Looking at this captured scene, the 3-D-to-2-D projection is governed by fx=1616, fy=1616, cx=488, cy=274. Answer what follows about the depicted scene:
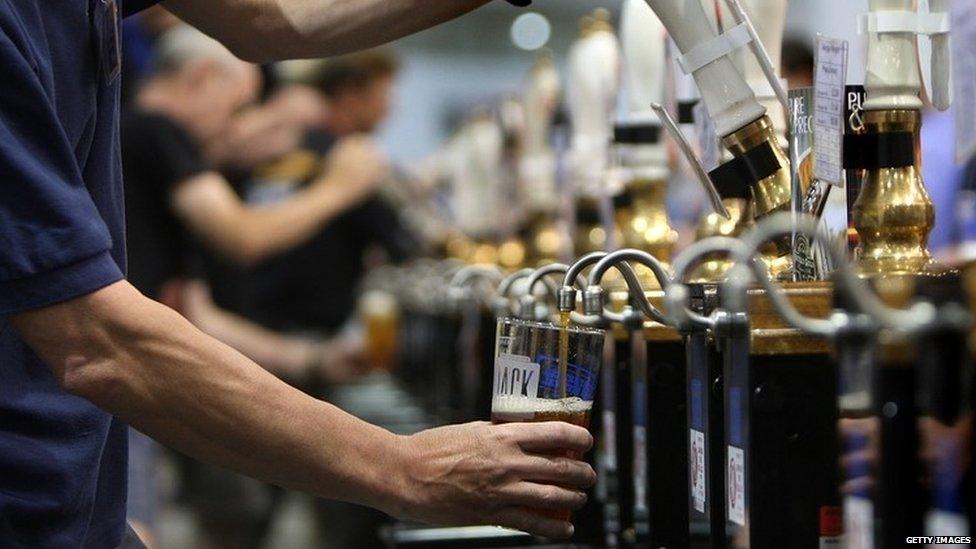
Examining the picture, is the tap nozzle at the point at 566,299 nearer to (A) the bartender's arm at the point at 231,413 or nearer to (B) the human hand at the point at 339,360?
(A) the bartender's arm at the point at 231,413

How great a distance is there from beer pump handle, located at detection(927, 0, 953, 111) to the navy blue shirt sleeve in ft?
2.83

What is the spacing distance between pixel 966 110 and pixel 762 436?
0.35 m

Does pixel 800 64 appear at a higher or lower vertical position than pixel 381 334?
higher

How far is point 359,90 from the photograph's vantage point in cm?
689

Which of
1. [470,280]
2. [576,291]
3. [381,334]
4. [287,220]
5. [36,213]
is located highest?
[36,213]

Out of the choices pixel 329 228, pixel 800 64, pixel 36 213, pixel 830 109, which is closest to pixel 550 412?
pixel 830 109

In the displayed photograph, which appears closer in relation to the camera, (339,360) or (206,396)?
(206,396)

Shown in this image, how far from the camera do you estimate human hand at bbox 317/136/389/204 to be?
664 centimetres

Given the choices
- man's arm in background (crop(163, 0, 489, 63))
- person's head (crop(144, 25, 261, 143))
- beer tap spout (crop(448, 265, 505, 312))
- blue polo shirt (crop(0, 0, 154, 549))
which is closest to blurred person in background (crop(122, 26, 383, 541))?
person's head (crop(144, 25, 261, 143))

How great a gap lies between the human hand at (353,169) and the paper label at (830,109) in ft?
16.5

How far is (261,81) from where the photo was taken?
23.0 feet

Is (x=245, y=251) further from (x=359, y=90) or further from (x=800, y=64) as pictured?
(x=800, y=64)

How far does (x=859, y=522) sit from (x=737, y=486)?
0.30 m

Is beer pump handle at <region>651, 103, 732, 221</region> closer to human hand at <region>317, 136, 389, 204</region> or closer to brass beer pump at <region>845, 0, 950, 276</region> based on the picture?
brass beer pump at <region>845, 0, 950, 276</region>
